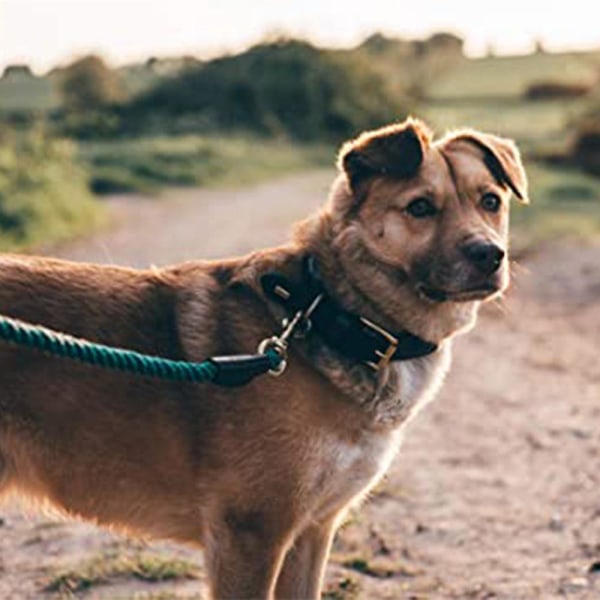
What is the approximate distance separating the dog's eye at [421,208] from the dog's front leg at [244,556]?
4.02 feet

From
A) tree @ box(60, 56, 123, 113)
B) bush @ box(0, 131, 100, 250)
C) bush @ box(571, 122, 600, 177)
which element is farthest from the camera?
tree @ box(60, 56, 123, 113)

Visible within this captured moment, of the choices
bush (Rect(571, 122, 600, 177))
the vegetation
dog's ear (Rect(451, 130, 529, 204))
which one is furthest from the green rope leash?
bush (Rect(571, 122, 600, 177))

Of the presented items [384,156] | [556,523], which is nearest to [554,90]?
[556,523]

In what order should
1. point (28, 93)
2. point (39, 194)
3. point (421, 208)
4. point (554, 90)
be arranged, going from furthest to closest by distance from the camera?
point (554, 90)
point (28, 93)
point (39, 194)
point (421, 208)

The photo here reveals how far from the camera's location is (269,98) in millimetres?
47375

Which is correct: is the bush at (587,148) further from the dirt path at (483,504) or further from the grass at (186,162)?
the dirt path at (483,504)

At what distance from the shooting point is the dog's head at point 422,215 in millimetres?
4121

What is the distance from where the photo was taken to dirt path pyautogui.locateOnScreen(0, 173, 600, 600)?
5.16 m

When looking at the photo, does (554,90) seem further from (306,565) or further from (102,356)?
(102,356)

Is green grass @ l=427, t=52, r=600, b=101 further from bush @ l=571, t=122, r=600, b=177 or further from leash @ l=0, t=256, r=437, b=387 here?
leash @ l=0, t=256, r=437, b=387

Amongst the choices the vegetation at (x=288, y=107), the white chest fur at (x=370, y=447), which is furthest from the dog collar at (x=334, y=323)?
the vegetation at (x=288, y=107)

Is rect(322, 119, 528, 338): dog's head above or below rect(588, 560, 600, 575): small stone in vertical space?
above

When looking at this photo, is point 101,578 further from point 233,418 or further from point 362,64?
point 362,64

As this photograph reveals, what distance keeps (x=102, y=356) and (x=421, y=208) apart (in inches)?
55.5
